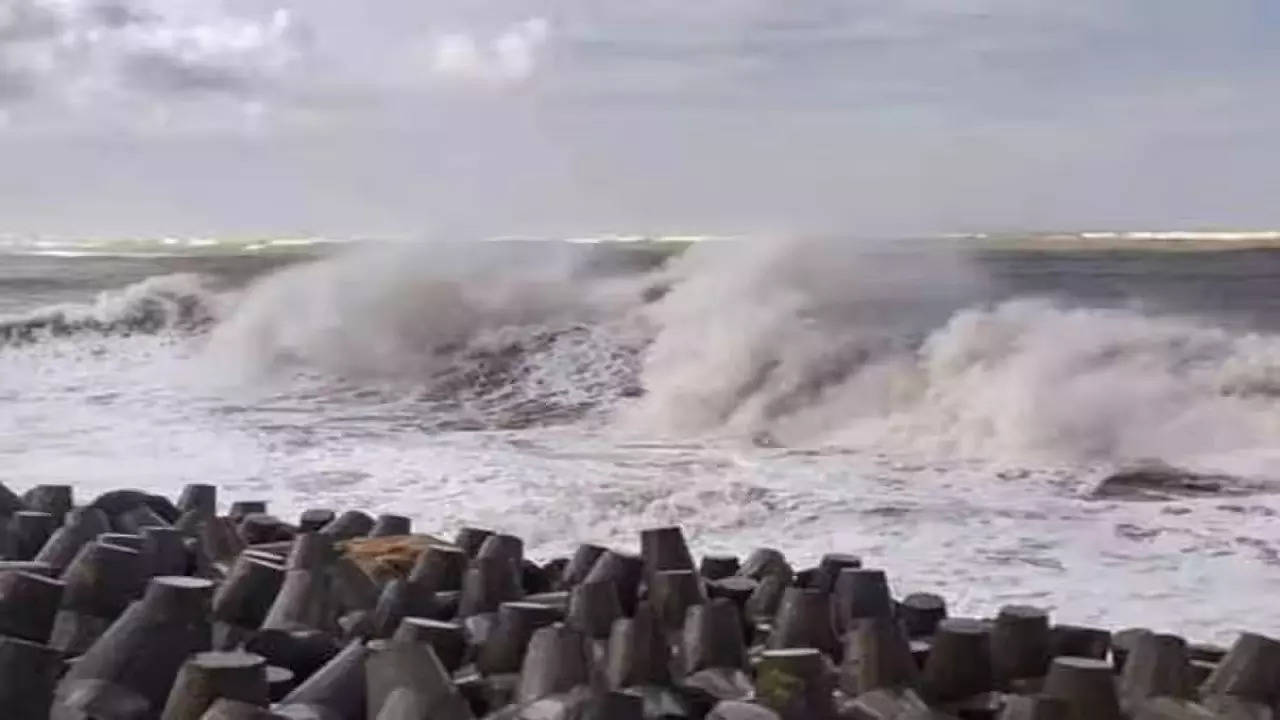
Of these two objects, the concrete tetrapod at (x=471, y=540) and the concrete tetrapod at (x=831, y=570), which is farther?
the concrete tetrapod at (x=471, y=540)

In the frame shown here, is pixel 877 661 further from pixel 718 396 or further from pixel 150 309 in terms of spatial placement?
pixel 150 309

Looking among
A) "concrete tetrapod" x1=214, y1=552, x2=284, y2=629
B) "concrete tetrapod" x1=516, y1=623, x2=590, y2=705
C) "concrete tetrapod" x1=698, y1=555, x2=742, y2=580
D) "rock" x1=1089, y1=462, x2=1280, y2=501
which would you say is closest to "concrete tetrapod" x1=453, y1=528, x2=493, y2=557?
"concrete tetrapod" x1=698, y1=555, x2=742, y2=580

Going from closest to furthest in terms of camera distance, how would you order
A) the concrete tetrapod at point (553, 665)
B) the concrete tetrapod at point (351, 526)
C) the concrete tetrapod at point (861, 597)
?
the concrete tetrapod at point (553, 665) < the concrete tetrapod at point (861, 597) < the concrete tetrapod at point (351, 526)

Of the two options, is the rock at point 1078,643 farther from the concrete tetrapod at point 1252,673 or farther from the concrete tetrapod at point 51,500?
the concrete tetrapod at point 51,500

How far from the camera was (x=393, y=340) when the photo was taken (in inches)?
134

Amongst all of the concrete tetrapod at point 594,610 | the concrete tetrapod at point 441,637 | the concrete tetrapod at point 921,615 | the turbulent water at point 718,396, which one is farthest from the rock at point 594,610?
the turbulent water at point 718,396

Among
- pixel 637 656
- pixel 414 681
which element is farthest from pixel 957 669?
pixel 414 681

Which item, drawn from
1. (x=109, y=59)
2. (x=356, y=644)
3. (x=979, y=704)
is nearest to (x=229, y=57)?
(x=109, y=59)

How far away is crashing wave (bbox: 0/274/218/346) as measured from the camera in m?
3.63

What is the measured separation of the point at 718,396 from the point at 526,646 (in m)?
1.60

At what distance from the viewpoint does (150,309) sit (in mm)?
3641

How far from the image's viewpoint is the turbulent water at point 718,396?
2795mm

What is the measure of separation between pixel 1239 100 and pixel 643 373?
119cm

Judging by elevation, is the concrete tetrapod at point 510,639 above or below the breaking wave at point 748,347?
below
